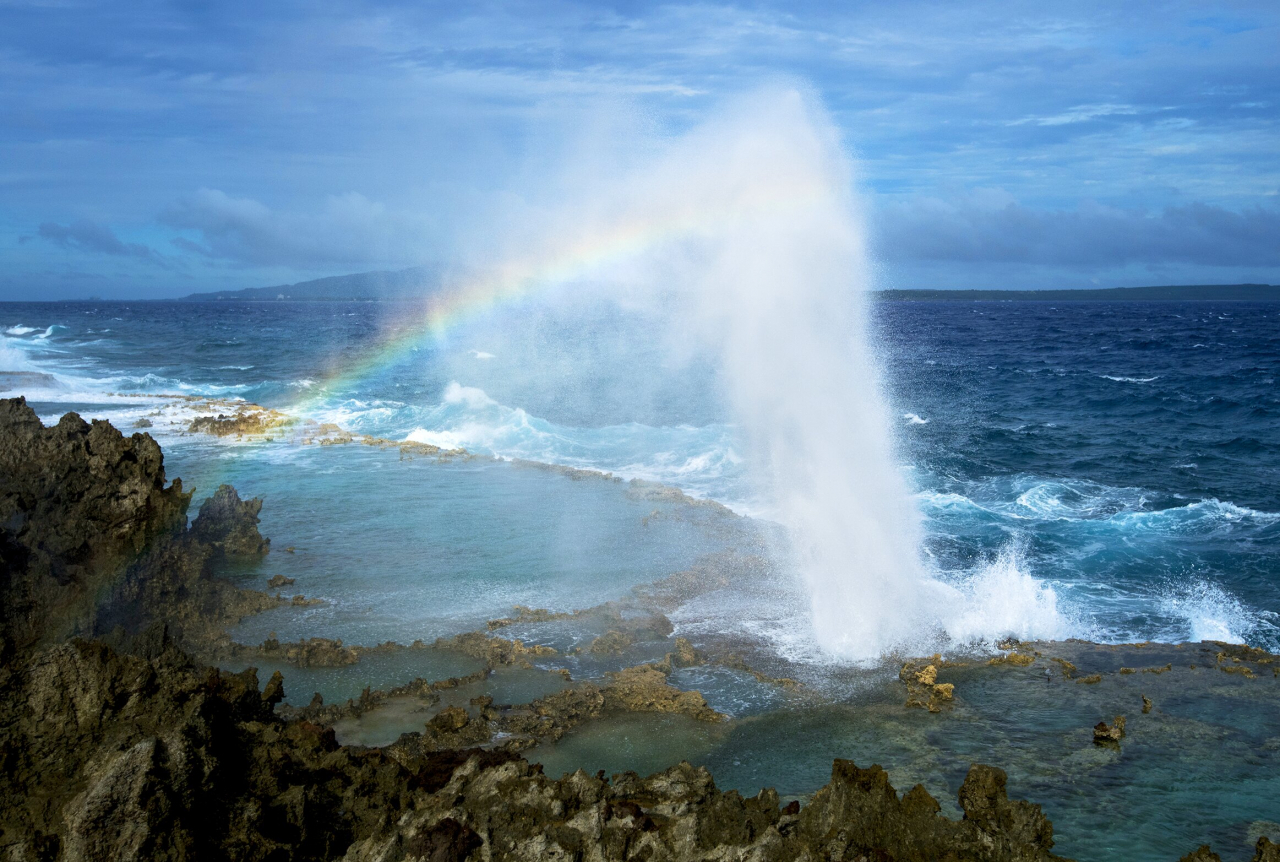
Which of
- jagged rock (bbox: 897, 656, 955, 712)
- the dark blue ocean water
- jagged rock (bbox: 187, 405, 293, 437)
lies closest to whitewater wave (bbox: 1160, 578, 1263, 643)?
the dark blue ocean water

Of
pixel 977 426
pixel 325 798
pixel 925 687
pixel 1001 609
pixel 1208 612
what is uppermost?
pixel 977 426

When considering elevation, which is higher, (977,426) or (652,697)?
(977,426)

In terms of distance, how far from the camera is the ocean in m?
9.71

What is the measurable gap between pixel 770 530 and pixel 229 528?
9.92 meters

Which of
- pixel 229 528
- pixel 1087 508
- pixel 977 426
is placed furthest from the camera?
pixel 977 426

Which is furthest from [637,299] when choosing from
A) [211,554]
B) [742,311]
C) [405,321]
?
[211,554]

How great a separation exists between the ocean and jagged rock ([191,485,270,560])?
0.79 meters

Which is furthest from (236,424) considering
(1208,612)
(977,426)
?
(1208,612)

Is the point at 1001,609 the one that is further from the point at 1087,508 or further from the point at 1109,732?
the point at 1087,508

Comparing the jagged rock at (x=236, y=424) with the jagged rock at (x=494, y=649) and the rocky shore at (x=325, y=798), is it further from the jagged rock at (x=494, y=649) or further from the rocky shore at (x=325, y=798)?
the rocky shore at (x=325, y=798)

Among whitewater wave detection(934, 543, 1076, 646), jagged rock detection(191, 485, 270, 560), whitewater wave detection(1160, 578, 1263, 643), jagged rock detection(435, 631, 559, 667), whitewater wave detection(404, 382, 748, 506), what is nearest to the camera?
jagged rock detection(435, 631, 559, 667)

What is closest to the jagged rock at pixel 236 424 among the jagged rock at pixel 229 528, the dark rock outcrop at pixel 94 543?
the jagged rock at pixel 229 528

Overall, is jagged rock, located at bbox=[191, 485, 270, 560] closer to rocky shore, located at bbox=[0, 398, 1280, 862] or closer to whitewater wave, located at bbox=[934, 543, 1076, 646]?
rocky shore, located at bbox=[0, 398, 1280, 862]

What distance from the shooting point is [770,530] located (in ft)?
60.9
